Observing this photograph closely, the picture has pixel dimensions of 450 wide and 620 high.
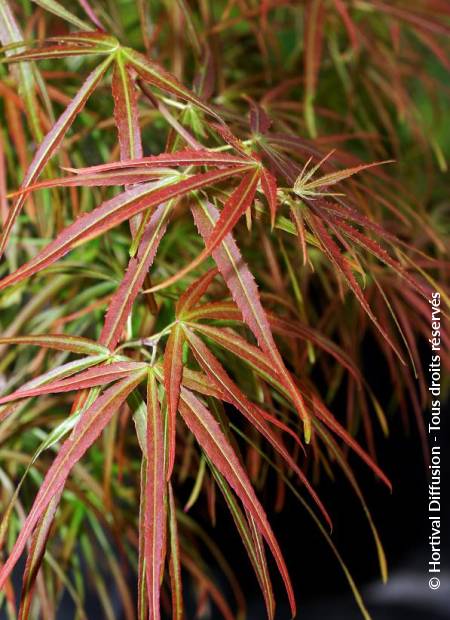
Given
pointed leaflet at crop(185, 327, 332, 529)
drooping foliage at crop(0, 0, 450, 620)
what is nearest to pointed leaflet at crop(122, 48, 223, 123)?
drooping foliage at crop(0, 0, 450, 620)

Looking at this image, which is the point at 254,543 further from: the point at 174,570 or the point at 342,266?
the point at 342,266

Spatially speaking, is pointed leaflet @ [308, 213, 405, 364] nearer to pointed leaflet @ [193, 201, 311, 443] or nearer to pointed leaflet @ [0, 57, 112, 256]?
pointed leaflet @ [193, 201, 311, 443]

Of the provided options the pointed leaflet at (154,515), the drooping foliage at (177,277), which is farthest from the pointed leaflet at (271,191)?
the pointed leaflet at (154,515)

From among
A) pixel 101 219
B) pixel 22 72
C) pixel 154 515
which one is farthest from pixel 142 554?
pixel 22 72

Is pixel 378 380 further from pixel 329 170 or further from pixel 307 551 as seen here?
pixel 329 170

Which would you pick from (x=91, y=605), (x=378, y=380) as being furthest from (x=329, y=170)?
(x=91, y=605)

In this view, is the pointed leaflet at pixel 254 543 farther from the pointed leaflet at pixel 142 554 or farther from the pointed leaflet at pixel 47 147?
the pointed leaflet at pixel 47 147

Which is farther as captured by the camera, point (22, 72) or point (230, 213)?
point (22, 72)
